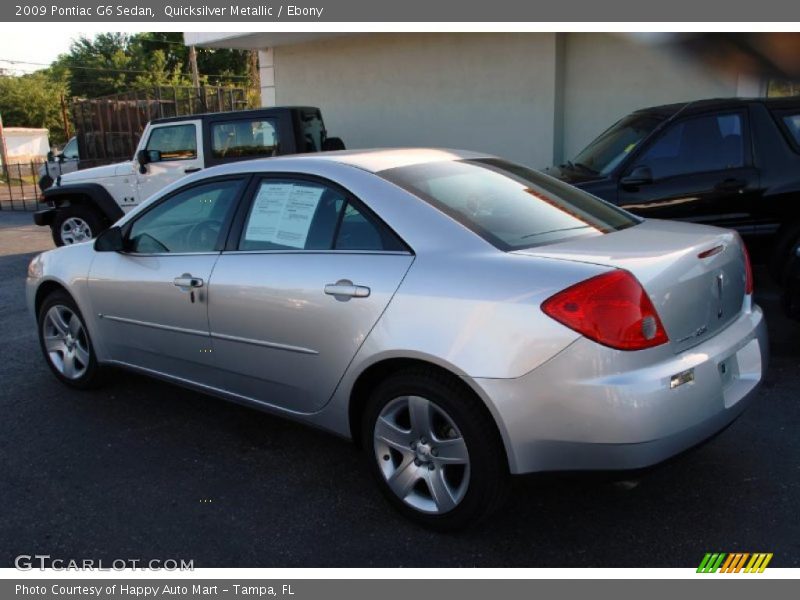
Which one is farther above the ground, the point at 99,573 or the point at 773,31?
the point at 773,31

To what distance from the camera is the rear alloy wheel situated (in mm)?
9945

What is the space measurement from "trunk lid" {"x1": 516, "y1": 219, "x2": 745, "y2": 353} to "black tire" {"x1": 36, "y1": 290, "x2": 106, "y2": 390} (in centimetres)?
311

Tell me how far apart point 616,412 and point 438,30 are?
933 centimetres

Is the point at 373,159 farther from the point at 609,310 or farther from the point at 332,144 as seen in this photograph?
the point at 332,144

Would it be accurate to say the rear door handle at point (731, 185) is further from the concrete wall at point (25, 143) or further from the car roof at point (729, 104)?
the concrete wall at point (25, 143)

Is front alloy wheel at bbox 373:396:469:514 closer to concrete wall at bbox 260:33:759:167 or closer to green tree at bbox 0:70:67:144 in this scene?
concrete wall at bbox 260:33:759:167

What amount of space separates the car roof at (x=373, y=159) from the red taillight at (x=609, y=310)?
4.01 feet

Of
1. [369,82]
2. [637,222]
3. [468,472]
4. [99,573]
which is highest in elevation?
[369,82]

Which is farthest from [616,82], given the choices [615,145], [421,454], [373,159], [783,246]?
[421,454]

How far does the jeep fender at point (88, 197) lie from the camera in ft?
31.7

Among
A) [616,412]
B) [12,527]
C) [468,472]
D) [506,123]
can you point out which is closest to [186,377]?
[12,527]

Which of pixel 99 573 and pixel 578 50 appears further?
pixel 578 50

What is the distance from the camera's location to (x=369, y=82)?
1215 centimetres

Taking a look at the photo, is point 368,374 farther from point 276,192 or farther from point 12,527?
point 12,527
